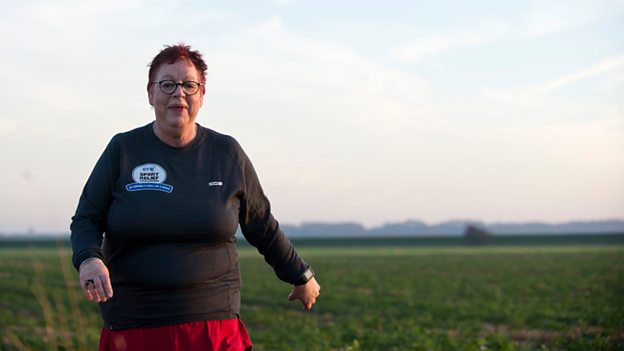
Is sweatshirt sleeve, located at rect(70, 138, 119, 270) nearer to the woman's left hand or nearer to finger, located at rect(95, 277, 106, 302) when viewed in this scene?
A: finger, located at rect(95, 277, 106, 302)

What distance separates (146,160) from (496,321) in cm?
1230

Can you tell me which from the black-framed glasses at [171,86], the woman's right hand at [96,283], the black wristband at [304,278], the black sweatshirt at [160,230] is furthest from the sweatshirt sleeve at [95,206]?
the black wristband at [304,278]

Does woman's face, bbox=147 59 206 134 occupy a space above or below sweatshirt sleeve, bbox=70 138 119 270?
above

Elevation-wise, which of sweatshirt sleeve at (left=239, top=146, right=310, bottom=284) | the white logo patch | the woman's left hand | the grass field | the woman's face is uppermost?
the woman's face

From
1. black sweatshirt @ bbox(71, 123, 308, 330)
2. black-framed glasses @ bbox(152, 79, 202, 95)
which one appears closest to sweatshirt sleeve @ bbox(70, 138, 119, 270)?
black sweatshirt @ bbox(71, 123, 308, 330)

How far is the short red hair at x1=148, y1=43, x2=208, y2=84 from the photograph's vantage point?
2898 millimetres

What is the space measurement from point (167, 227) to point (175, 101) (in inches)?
18.1

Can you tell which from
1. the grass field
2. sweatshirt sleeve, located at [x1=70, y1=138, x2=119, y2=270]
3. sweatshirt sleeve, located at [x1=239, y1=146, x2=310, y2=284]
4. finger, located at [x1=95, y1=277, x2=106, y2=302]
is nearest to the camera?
finger, located at [x1=95, y1=277, x2=106, y2=302]

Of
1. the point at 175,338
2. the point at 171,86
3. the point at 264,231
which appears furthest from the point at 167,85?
the point at 175,338

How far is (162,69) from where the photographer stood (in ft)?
9.50

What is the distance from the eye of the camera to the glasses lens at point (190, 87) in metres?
2.89

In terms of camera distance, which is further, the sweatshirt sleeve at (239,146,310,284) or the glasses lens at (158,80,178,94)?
the sweatshirt sleeve at (239,146,310,284)

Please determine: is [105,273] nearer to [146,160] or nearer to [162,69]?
[146,160]

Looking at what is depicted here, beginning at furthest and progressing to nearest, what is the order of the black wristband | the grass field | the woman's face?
the grass field, the black wristband, the woman's face
